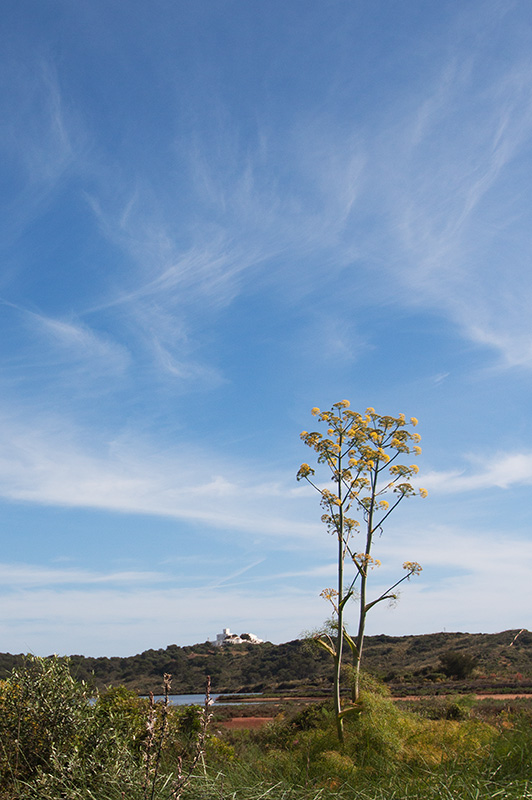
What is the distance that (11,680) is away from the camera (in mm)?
6781

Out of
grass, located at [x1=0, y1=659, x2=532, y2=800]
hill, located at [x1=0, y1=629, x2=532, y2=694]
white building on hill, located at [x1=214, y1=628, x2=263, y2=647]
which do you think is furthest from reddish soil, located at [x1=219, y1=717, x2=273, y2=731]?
white building on hill, located at [x1=214, y1=628, x2=263, y2=647]

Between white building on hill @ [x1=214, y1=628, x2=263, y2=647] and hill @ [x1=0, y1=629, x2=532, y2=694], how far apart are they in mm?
7530

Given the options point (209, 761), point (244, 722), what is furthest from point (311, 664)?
point (209, 761)

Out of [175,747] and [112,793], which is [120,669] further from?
[112,793]

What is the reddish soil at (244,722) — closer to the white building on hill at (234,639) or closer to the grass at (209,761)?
the grass at (209,761)

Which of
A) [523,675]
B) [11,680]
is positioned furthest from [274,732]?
[523,675]

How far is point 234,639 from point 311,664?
28.0 metres

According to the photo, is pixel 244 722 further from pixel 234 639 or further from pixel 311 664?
pixel 234 639

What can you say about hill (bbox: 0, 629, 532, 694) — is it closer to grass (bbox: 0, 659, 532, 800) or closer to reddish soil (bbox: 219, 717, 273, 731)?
reddish soil (bbox: 219, 717, 273, 731)

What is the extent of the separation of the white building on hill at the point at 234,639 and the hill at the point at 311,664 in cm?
753

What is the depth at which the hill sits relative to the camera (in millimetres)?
31812

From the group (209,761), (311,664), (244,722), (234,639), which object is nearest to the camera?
(209,761)

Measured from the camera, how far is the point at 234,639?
232ft

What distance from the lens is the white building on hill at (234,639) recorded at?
66.4 metres
